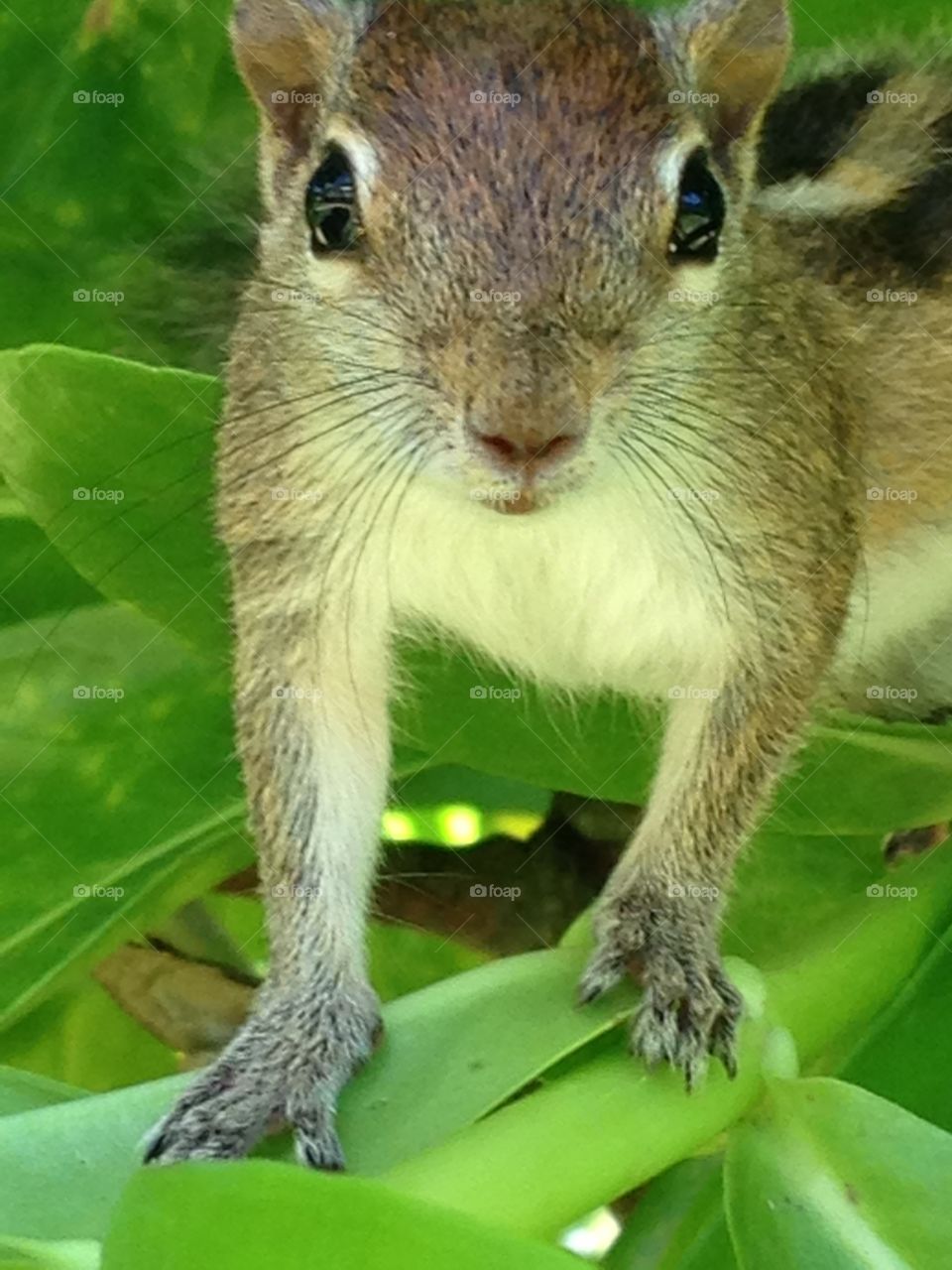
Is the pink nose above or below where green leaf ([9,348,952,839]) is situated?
above

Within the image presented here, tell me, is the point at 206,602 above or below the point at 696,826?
above

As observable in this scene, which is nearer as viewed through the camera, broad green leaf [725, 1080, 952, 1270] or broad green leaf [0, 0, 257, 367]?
broad green leaf [725, 1080, 952, 1270]

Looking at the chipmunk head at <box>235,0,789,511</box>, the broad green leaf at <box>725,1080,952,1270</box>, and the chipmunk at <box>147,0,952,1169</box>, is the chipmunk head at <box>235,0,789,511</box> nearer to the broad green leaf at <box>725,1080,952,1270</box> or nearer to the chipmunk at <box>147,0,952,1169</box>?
the chipmunk at <box>147,0,952,1169</box>

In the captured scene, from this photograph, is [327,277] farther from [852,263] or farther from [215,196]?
[852,263]

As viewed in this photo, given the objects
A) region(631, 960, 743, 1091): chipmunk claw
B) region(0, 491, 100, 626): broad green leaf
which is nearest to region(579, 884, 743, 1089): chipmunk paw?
region(631, 960, 743, 1091): chipmunk claw

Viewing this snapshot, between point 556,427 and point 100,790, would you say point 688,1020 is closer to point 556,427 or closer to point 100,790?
point 556,427

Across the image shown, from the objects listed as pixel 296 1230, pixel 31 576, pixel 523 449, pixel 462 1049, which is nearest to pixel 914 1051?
pixel 462 1049
